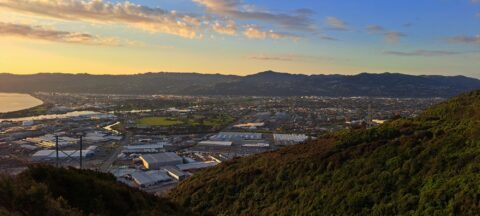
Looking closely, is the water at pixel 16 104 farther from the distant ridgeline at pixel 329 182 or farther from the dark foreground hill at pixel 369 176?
the distant ridgeline at pixel 329 182

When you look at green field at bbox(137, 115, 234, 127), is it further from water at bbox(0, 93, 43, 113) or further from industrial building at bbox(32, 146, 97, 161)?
water at bbox(0, 93, 43, 113)

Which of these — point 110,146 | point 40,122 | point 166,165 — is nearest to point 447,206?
point 166,165

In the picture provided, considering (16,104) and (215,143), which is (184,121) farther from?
(16,104)

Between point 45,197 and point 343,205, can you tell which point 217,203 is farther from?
point 45,197

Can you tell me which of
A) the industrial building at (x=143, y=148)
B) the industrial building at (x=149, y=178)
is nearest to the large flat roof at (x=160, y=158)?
the industrial building at (x=149, y=178)

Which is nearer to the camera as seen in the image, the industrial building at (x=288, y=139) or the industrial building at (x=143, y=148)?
the industrial building at (x=143, y=148)
